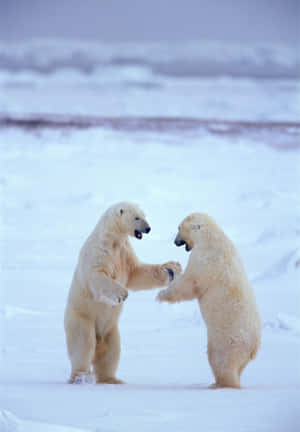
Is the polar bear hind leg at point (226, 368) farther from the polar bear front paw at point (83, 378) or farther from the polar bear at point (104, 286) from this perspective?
the polar bear front paw at point (83, 378)

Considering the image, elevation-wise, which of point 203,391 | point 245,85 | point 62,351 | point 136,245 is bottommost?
point 203,391

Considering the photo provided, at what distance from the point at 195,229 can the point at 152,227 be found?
531 centimetres

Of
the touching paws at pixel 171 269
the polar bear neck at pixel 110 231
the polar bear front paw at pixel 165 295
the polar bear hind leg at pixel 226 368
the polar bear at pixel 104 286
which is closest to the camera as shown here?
the polar bear hind leg at pixel 226 368

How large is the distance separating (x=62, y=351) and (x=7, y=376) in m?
0.89

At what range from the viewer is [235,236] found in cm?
881

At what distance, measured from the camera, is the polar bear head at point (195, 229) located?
3.76 m

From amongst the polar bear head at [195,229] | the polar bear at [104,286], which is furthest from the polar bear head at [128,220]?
the polar bear head at [195,229]

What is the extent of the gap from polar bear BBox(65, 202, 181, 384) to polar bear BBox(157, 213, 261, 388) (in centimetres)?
36

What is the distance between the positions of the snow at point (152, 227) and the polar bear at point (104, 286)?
0.17 metres

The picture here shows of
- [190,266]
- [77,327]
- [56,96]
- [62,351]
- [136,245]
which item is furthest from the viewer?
[56,96]

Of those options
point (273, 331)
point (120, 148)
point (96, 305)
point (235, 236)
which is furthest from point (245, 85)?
point (96, 305)

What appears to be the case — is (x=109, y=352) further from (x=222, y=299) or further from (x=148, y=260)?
(x=148, y=260)

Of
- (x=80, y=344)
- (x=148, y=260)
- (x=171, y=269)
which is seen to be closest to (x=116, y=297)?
(x=80, y=344)

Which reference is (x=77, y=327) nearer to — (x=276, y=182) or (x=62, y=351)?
(x=62, y=351)
